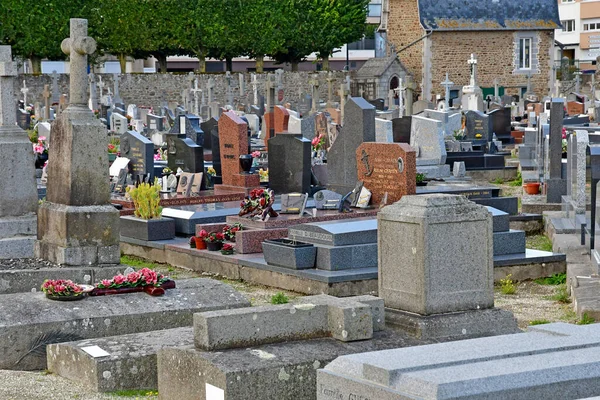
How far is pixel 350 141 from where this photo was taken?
55.0ft

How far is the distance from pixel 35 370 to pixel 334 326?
8.94ft

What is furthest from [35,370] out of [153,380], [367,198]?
[367,198]

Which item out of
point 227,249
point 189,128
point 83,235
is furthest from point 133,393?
point 189,128

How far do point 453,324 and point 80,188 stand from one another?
16.1ft

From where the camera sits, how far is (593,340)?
6.22 metres

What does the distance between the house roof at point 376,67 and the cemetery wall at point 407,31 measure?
925 millimetres

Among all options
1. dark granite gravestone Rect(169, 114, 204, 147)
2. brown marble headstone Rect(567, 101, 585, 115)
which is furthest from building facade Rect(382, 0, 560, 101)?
dark granite gravestone Rect(169, 114, 204, 147)

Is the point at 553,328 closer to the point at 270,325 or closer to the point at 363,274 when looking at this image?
the point at 270,325

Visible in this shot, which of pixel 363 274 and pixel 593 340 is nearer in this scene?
pixel 593 340

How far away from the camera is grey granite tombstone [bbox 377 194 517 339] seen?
8039 millimetres

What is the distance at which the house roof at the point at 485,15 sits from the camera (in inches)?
2110

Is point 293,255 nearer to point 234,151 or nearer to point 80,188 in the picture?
point 80,188

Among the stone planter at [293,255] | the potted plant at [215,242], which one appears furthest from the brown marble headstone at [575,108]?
the stone planter at [293,255]

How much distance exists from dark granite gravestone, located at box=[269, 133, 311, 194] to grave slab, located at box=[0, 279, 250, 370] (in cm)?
679
